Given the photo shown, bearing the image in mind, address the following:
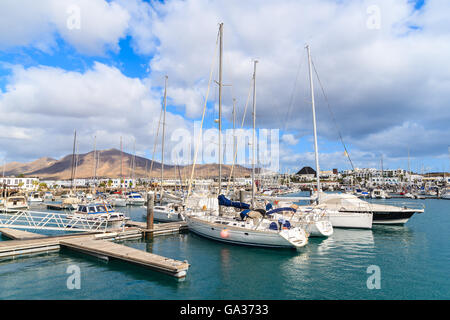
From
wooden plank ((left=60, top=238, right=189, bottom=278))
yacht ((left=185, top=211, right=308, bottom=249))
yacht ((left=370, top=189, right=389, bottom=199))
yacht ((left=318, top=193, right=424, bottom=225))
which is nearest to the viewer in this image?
wooden plank ((left=60, top=238, right=189, bottom=278))

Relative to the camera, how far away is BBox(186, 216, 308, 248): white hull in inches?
819

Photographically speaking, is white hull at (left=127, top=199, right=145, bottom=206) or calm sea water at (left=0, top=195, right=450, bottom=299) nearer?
calm sea water at (left=0, top=195, right=450, bottom=299)

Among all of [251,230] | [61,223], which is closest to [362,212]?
[251,230]

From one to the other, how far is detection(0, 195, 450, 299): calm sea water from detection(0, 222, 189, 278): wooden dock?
542 mm

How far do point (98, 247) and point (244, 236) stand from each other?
1161 cm

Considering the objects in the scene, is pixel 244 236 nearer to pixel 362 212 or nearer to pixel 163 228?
pixel 163 228

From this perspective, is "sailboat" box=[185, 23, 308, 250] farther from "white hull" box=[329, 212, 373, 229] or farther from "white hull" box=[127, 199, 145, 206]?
"white hull" box=[127, 199, 145, 206]

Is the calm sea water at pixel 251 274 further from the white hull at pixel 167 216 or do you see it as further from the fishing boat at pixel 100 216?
the white hull at pixel 167 216

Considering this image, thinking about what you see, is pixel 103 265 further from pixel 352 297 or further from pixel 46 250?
pixel 352 297

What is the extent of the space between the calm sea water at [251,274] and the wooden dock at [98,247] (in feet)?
1.78

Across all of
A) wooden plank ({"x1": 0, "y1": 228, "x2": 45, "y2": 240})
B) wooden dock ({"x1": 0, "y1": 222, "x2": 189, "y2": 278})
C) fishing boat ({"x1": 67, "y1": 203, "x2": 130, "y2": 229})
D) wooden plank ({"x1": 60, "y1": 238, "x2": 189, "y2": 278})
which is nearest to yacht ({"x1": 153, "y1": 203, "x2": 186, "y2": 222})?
fishing boat ({"x1": 67, "y1": 203, "x2": 130, "y2": 229})

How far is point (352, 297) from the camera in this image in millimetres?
12641

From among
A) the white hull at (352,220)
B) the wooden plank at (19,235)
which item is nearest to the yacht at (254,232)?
the white hull at (352,220)

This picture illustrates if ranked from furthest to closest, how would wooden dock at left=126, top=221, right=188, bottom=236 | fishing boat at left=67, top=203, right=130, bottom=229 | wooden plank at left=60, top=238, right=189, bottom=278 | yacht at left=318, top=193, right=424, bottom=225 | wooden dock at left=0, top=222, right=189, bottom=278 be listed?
fishing boat at left=67, top=203, right=130, bottom=229 < yacht at left=318, top=193, right=424, bottom=225 < wooden dock at left=126, top=221, right=188, bottom=236 < wooden dock at left=0, top=222, right=189, bottom=278 < wooden plank at left=60, top=238, right=189, bottom=278
